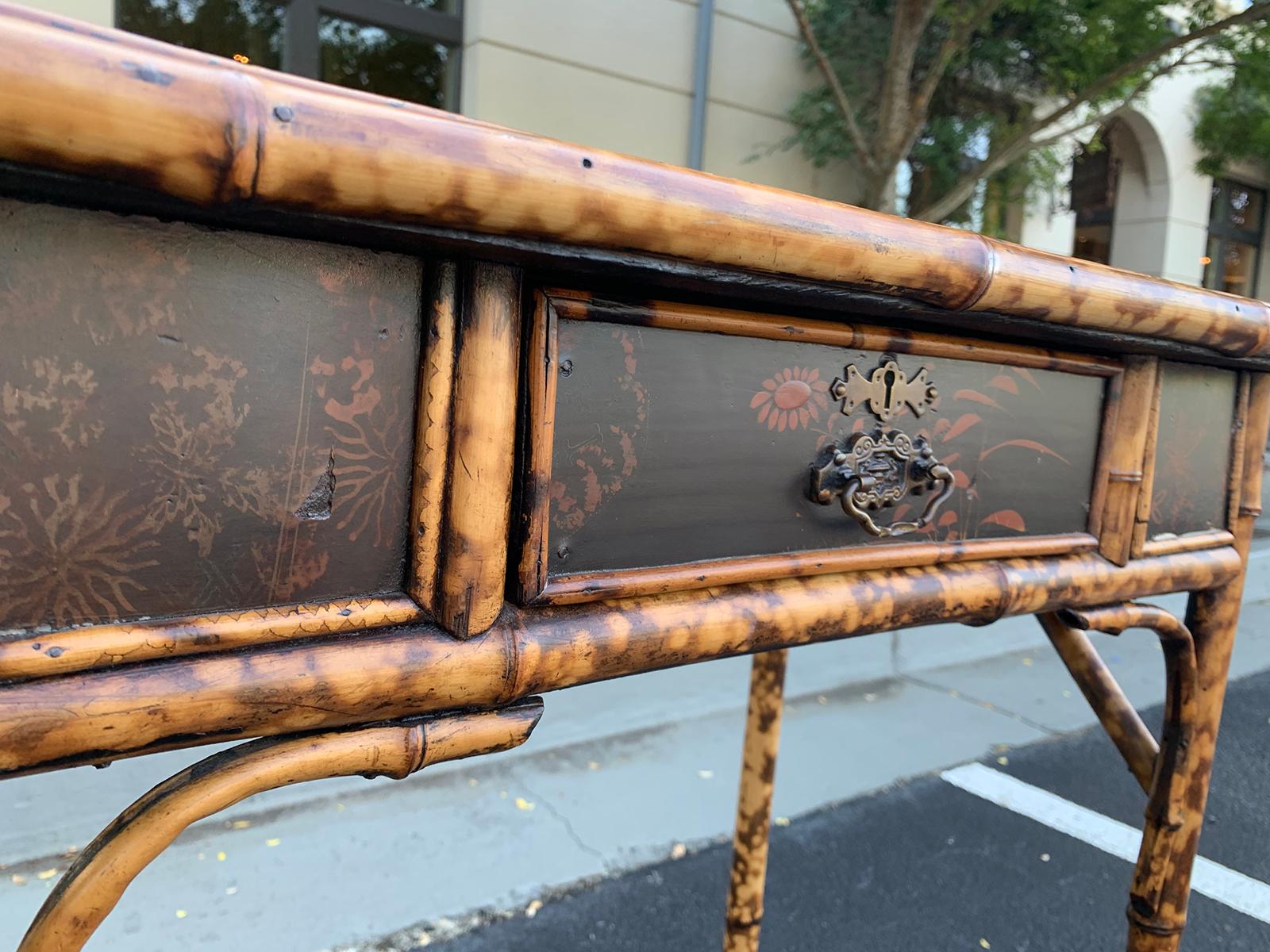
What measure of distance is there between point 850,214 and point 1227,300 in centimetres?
49

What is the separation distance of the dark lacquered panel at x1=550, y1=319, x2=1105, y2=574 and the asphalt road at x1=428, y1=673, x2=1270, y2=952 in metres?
1.37

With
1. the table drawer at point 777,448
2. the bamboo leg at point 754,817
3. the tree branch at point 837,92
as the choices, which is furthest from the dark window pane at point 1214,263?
the table drawer at point 777,448

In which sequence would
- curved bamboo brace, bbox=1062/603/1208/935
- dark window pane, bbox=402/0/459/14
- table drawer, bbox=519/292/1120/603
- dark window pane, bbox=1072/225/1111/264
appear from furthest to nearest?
dark window pane, bbox=1072/225/1111/264
dark window pane, bbox=402/0/459/14
curved bamboo brace, bbox=1062/603/1208/935
table drawer, bbox=519/292/1120/603

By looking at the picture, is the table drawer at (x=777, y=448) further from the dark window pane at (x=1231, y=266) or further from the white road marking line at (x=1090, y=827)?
the dark window pane at (x=1231, y=266)

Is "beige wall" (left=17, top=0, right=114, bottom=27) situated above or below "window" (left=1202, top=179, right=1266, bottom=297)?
below

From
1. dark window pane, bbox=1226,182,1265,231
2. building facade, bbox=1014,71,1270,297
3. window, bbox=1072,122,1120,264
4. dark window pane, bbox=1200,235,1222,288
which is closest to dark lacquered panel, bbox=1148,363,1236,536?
building facade, bbox=1014,71,1270,297

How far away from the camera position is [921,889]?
2.04 metres

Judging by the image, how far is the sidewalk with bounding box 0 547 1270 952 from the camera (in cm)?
180

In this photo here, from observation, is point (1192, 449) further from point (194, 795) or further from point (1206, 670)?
point (194, 795)

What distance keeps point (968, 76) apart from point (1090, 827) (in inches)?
118

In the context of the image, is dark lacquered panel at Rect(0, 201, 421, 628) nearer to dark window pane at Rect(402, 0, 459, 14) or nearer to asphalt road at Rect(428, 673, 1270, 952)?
asphalt road at Rect(428, 673, 1270, 952)

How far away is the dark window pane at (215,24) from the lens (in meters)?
2.74

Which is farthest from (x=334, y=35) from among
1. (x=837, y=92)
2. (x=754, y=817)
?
(x=754, y=817)

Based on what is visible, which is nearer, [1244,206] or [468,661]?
[468,661]
